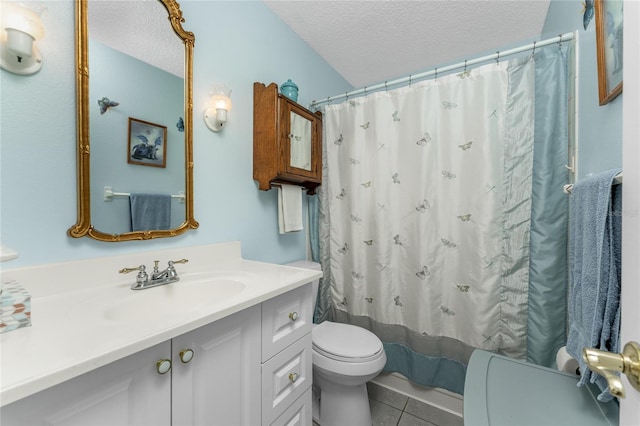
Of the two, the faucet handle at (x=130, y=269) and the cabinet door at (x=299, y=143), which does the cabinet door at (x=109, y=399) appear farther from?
the cabinet door at (x=299, y=143)

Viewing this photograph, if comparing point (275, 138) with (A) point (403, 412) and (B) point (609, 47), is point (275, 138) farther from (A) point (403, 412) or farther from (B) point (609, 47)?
(A) point (403, 412)

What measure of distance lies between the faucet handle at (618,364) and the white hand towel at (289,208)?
1439 millimetres

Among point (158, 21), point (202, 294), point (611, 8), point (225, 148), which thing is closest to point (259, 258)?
point (202, 294)

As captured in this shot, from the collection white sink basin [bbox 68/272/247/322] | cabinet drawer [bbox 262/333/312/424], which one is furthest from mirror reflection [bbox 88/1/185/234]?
cabinet drawer [bbox 262/333/312/424]

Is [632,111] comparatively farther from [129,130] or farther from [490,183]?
[129,130]

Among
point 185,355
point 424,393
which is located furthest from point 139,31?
point 424,393

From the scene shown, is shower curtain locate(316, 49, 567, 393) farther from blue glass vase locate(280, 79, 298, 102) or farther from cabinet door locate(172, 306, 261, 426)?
cabinet door locate(172, 306, 261, 426)

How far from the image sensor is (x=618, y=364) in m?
0.35

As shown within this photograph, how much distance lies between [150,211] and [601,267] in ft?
4.83

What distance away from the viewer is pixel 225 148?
1396 mm

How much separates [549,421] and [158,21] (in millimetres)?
1978

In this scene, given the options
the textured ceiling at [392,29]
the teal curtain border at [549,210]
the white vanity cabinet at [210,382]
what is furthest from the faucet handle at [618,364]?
the textured ceiling at [392,29]

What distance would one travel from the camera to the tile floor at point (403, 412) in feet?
4.89

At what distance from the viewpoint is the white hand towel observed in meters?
1.67
